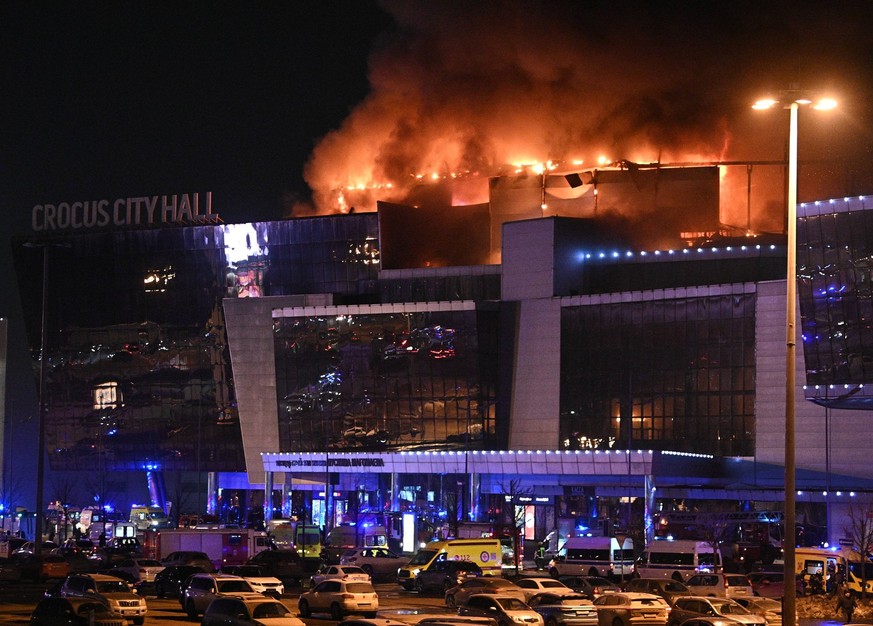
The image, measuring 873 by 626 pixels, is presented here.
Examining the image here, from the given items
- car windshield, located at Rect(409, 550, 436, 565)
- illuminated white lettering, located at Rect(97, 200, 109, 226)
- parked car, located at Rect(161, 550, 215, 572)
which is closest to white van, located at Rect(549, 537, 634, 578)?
car windshield, located at Rect(409, 550, 436, 565)

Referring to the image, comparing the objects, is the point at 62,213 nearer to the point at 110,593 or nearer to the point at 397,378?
the point at 397,378

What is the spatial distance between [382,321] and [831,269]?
128 feet

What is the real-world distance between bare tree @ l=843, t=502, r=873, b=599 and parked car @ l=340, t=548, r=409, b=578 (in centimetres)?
2469

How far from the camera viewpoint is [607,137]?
127000mm

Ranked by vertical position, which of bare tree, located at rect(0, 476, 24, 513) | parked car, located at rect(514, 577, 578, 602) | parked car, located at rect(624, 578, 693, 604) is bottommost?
bare tree, located at rect(0, 476, 24, 513)

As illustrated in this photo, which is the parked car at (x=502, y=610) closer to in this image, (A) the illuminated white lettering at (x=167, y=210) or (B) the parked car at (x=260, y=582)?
(B) the parked car at (x=260, y=582)

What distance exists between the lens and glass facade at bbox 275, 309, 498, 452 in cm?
10806

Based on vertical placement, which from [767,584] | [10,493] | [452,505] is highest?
[452,505]

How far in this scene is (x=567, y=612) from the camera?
1852 inches

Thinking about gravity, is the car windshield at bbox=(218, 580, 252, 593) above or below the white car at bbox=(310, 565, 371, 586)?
above

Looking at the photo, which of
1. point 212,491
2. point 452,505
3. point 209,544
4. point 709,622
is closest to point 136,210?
point 212,491

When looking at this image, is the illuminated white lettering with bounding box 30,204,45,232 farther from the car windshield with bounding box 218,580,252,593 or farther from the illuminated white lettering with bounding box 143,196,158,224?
the car windshield with bounding box 218,580,252,593

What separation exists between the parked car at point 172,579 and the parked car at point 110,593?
10.0m

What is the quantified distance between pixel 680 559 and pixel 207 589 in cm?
2804
